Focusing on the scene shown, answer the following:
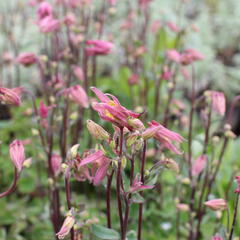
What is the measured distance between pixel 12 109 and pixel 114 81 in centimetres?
57

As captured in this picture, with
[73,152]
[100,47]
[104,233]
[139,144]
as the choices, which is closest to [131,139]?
[139,144]

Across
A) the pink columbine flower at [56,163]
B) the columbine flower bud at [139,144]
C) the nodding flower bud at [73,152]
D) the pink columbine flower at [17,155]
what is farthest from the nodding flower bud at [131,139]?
the pink columbine flower at [56,163]

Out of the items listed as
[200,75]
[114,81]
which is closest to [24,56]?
[114,81]

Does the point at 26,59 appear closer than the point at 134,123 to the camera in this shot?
No

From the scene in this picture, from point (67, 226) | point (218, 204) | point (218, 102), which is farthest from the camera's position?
point (218, 102)

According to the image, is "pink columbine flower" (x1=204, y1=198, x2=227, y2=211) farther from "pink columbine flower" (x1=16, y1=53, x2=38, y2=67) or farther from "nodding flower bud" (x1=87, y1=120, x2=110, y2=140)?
"pink columbine flower" (x1=16, y1=53, x2=38, y2=67)

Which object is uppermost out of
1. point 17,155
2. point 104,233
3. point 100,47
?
point 100,47

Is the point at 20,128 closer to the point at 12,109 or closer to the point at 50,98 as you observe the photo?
the point at 12,109

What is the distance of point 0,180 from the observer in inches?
75.7

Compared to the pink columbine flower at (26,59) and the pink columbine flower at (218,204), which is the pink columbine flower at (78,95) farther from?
the pink columbine flower at (218,204)

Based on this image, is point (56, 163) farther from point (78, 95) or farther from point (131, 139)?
point (131, 139)

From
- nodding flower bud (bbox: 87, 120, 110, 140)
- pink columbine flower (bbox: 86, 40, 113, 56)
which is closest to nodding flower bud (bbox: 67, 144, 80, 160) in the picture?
nodding flower bud (bbox: 87, 120, 110, 140)

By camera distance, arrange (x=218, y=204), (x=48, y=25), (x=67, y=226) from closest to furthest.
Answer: (x=67, y=226) < (x=218, y=204) < (x=48, y=25)

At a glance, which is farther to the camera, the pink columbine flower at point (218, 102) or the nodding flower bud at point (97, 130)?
the pink columbine flower at point (218, 102)
